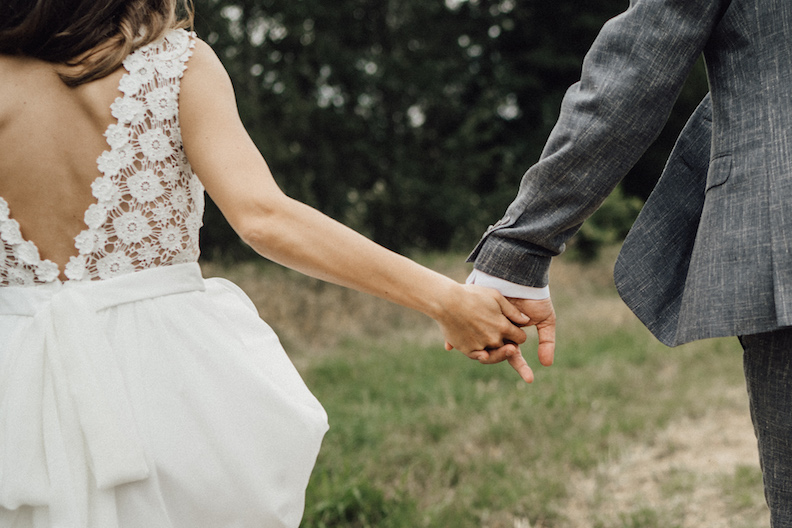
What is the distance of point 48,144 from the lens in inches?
55.4

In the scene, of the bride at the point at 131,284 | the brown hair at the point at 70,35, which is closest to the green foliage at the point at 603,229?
the bride at the point at 131,284

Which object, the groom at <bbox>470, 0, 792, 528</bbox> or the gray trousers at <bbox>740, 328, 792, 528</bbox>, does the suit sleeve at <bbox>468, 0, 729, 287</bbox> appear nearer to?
the groom at <bbox>470, 0, 792, 528</bbox>

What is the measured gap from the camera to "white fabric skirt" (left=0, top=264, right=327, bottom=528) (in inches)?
53.7

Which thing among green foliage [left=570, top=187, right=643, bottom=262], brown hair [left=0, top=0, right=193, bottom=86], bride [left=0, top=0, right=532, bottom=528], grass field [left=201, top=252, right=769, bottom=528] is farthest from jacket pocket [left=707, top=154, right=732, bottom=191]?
green foliage [left=570, top=187, right=643, bottom=262]

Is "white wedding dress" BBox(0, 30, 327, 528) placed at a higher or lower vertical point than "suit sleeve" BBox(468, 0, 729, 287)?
lower

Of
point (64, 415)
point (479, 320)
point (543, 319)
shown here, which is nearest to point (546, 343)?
point (543, 319)

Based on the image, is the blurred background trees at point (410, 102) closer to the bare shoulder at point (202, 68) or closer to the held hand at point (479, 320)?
the held hand at point (479, 320)

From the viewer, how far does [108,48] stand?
145 centimetres

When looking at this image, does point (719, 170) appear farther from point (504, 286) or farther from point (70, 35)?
point (70, 35)

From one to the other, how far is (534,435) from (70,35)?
10.5ft

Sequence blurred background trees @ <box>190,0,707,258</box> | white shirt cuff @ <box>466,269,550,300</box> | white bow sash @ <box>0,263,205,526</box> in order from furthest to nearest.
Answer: blurred background trees @ <box>190,0,707,258</box> < white shirt cuff @ <box>466,269,550,300</box> < white bow sash @ <box>0,263,205,526</box>

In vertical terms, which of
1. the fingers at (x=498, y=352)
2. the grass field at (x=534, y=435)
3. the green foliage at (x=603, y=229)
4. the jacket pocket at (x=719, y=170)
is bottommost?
the green foliage at (x=603, y=229)

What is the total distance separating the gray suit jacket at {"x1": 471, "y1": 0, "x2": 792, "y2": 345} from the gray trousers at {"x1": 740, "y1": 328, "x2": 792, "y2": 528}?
119 millimetres

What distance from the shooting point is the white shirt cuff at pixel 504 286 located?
198 cm
